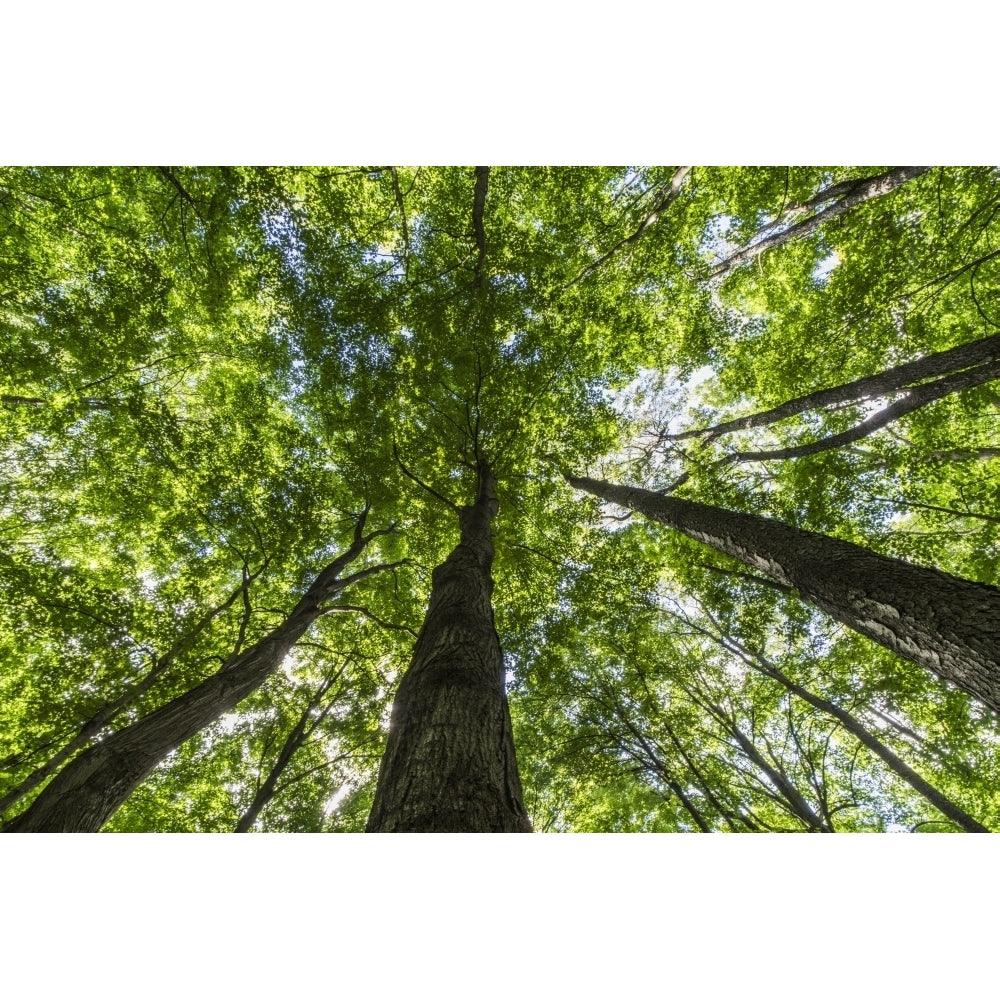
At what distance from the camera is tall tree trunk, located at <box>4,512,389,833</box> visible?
3.07 meters

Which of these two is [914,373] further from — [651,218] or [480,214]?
[480,214]

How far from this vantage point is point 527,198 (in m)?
7.07

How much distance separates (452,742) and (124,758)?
354 centimetres

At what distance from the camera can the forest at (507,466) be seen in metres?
6.25

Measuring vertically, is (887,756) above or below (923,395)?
below

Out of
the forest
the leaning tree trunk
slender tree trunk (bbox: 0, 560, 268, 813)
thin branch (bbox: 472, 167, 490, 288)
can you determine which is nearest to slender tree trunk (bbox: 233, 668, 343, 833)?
the forest

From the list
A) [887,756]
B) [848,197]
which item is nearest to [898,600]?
[887,756]

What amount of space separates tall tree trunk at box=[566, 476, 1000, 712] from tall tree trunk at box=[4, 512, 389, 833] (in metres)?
6.11

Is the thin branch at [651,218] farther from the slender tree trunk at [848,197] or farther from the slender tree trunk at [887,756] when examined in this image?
the slender tree trunk at [887,756]

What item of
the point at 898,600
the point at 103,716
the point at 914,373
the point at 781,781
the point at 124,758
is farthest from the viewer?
the point at 781,781

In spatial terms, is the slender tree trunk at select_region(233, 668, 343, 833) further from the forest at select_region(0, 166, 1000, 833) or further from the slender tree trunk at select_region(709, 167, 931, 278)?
the slender tree trunk at select_region(709, 167, 931, 278)

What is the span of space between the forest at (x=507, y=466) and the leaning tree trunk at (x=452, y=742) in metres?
1.44

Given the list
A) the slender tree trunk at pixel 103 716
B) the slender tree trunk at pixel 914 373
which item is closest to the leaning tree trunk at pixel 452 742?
the slender tree trunk at pixel 103 716

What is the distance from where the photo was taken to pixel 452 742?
2.16 meters
